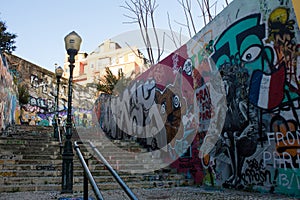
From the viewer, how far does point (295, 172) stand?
4.77 meters

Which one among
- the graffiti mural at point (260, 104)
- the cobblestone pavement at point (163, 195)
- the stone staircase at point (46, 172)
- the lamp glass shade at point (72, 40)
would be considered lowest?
the cobblestone pavement at point (163, 195)

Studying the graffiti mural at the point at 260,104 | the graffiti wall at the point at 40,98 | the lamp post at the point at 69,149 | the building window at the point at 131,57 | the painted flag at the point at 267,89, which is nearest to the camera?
the graffiti mural at the point at 260,104

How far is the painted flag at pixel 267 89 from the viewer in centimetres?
524

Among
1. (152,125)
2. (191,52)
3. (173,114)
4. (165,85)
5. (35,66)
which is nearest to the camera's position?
(191,52)

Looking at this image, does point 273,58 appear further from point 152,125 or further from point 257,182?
point 152,125

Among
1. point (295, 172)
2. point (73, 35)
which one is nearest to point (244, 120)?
point (295, 172)

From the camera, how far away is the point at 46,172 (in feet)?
22.6

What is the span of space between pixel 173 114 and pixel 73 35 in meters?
3.91

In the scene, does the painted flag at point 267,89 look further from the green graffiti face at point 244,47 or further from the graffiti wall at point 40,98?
the graffiti wall at point 40,98

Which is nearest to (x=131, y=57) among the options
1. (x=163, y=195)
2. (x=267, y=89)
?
(x=163, y=195)

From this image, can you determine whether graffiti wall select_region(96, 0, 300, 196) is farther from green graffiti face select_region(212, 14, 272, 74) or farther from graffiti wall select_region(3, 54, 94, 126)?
graffiti wall select_region(3, 54, 94, 126)

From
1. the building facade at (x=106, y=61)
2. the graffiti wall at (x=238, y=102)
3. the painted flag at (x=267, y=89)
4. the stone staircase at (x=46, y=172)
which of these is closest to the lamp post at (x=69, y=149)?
the stone staircase at (x=46, y=172)

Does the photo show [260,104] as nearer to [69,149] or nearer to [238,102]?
[238,102]

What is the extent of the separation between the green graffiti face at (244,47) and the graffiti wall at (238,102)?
0.06ft
